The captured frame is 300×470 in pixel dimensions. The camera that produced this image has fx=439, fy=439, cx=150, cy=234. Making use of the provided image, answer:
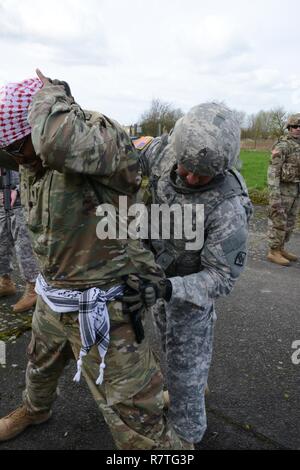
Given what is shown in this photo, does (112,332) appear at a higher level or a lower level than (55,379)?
higher

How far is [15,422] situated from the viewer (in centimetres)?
248

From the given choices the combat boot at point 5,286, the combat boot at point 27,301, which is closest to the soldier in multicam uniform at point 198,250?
the combat boot at point 27,301

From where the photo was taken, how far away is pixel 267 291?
486 cm

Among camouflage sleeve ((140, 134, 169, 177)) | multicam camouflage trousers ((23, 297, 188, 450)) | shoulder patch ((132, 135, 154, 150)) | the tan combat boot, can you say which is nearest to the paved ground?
the tan combat boot

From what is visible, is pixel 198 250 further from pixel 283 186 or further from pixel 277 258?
pixel 283 186

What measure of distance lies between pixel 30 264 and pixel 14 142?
2366 millimetres

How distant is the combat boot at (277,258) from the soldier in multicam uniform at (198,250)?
371 centimetres

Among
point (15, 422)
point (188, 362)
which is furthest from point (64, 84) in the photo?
point (15, 422)

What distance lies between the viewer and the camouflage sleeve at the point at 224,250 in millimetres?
1972

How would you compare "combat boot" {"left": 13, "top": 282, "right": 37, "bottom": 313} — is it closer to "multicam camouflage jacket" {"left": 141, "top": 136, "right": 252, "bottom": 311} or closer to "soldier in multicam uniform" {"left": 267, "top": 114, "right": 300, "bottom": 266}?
"multicam camouflage jacket" {"left": 141, "top": 136, "right": 252, "bottom": 311}

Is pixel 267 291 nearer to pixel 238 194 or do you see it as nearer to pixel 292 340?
pixel 292 340

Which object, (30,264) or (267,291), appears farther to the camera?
(267,291)

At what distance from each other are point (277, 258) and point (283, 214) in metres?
0.60
